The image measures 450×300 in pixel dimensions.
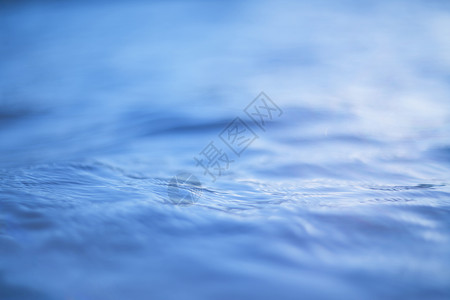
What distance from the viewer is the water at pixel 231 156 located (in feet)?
4.90

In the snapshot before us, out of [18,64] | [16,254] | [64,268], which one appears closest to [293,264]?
[64,268]

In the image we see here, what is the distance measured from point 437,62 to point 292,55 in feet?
7.23

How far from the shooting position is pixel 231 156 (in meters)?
3.02

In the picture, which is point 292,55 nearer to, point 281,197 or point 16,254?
point 281,197

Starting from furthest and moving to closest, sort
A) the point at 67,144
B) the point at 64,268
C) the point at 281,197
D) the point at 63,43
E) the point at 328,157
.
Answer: the point at 63,43 → the point at 67,144 → the point at 328,157 → the point at 281,197 → the point at 64,268

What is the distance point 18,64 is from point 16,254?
5.79m

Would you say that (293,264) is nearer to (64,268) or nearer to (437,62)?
(64,268)

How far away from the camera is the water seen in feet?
4.90

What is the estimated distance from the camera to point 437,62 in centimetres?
548

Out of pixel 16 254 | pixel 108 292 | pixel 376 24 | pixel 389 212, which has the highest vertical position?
pixel 376 24

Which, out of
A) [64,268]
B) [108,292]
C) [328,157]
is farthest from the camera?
[328,157]

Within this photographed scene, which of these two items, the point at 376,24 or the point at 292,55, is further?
the point at 376,24

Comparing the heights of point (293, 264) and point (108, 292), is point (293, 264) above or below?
above

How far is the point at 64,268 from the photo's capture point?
1.50 m
